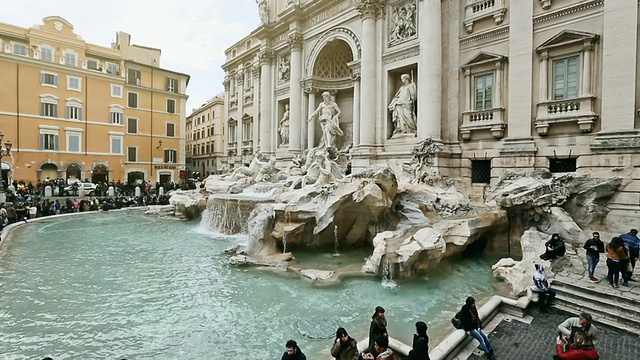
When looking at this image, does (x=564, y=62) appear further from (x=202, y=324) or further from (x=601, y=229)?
(x=202, y=324)

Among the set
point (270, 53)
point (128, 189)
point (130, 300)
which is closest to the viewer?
point (130, 300)

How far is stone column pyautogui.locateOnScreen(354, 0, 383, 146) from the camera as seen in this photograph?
16.3 meters

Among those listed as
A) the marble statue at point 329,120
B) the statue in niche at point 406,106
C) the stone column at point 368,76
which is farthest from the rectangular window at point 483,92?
the marble statue at point 329,120

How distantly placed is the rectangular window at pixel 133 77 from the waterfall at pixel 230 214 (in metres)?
24.0

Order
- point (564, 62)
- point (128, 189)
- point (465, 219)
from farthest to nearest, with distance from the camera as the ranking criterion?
point (128, 189) → point (564, 62) → point (465, 219)

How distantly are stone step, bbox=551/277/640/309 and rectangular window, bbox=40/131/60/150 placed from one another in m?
33.4

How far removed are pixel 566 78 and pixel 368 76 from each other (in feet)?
26.0

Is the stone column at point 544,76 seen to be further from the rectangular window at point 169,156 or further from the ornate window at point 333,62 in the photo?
the rectangular window at point 169,156

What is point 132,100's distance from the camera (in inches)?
1249

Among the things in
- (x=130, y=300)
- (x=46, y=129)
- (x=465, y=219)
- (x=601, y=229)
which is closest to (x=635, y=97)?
(x=601, y=229)

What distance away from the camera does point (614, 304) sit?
5.68 meters

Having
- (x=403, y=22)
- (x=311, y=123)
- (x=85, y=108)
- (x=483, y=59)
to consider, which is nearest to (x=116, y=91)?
(x=85, y=108)

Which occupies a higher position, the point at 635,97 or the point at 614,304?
the point at 635,97

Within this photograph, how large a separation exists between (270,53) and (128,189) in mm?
15148
